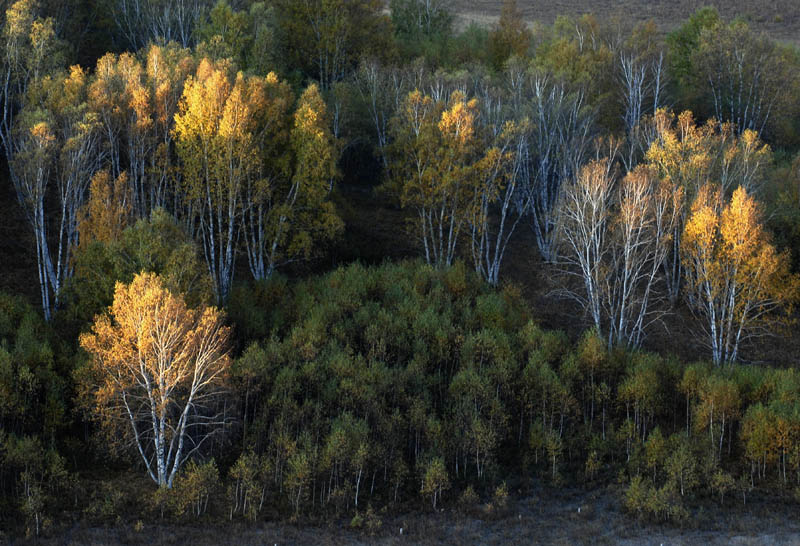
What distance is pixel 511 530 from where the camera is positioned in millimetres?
36438

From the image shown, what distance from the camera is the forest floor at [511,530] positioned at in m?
34.4

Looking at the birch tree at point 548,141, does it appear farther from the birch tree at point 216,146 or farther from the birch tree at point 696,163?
the birch tree at point 216,146

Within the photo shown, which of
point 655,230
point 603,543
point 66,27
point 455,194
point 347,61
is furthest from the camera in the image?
point 347,61

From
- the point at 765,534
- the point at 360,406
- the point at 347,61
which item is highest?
the point at 347,61

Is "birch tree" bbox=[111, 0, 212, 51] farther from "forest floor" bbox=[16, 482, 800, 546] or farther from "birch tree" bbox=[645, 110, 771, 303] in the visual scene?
"forest floor" bbox=[16, 482, 800, 546]

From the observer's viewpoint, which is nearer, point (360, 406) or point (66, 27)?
point (360, 406)

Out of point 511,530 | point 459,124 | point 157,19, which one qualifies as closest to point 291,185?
point 459,124

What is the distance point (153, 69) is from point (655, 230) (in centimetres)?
3266

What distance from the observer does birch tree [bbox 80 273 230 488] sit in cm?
3681

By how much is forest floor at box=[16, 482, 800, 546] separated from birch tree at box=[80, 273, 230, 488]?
356cm

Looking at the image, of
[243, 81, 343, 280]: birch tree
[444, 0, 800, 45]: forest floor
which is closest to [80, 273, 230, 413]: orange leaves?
[243, 81, 343, 280]: birch tree

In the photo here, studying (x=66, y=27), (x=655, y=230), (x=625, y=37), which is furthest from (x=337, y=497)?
(x=625, y=37)

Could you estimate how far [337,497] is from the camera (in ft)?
123

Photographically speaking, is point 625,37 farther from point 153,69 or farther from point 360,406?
point 360,406
